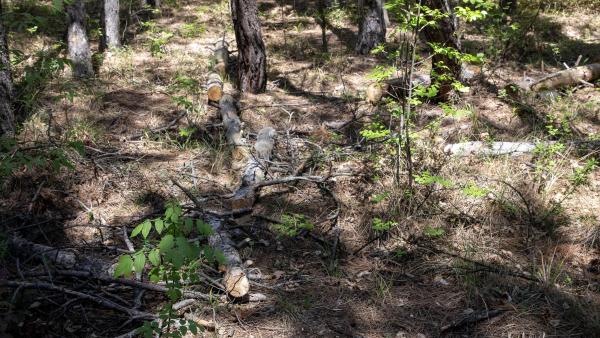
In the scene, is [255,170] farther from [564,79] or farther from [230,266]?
[564,79]

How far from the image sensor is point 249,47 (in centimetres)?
745

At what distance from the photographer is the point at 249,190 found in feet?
15.9

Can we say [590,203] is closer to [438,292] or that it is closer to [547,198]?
[547,198]

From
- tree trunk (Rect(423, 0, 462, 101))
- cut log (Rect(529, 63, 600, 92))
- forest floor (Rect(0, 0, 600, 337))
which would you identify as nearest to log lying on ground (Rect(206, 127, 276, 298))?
forest floor (Rect(0, 0, 600, 337))

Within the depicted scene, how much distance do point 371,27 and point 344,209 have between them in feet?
18.9

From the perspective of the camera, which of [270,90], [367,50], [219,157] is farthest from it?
[367,50]

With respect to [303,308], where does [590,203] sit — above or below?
above

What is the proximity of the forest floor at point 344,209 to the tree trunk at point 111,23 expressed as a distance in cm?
134

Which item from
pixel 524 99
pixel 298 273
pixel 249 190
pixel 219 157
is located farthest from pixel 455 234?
pixel 524 99

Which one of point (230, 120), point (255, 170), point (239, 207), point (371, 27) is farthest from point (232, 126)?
point (371, 27)

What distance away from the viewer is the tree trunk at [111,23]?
900 centimetres

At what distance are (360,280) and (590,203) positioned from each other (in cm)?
258

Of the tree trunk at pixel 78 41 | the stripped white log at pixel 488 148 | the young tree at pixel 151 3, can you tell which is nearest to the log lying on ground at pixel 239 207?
the stripped white log at pixel 488 148

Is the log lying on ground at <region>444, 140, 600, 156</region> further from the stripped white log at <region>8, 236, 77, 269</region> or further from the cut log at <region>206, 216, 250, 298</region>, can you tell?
the stripped white log at <region>8, 236, 77, 269</region>
